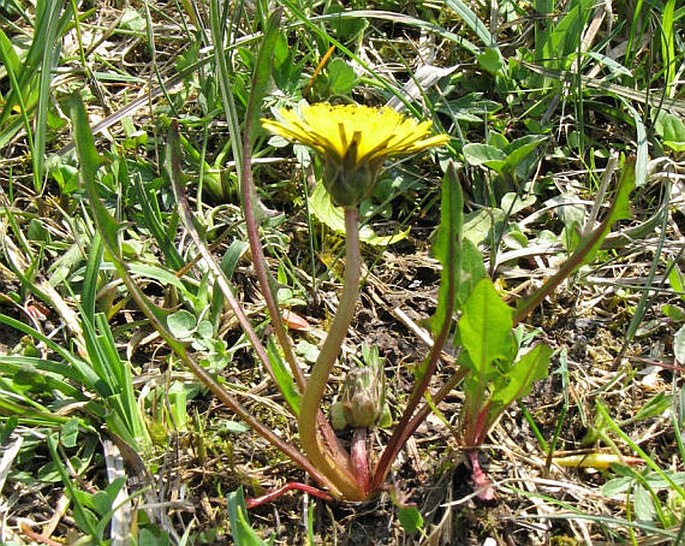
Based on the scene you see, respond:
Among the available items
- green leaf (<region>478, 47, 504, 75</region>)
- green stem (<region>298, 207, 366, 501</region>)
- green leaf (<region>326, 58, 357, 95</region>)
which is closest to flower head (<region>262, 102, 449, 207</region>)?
green stem (<region>298, 207, 366, 501</region>)

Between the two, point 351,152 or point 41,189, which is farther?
point 41,189

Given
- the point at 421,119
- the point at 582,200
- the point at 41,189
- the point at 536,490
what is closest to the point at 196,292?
the point at 41,189

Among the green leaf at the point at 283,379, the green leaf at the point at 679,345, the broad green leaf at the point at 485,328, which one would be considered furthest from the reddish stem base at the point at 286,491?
the green leaf at the point at 679,345

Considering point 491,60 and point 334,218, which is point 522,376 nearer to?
point 334,218

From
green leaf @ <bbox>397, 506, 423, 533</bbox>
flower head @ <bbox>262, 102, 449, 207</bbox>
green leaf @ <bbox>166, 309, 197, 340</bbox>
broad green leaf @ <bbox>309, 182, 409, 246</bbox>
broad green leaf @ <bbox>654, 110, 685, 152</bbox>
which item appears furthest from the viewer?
broad green leaf @ <bbox>654, 110, 685, 152</bbox>

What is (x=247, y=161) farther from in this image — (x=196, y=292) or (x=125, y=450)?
(x=125, y=450)

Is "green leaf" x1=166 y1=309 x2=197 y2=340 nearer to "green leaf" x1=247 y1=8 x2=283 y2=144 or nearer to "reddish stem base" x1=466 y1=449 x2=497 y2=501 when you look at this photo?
"green leaf" x1=247 y1=8 x2=283 y2=144

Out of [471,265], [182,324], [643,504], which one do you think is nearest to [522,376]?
[471,265]
